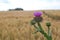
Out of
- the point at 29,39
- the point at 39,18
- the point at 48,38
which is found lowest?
the point at 29,39

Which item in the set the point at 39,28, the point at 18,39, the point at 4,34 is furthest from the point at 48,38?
the point at 4,34

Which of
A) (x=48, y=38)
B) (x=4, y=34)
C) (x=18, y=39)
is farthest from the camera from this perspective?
(x=4, y=34)

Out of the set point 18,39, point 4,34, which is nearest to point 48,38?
point 18,39

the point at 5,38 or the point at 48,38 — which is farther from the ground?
the point at 48,38

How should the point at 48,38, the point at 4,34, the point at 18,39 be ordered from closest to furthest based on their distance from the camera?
the point at 48,38, the point at 18,39, the point at 4,34

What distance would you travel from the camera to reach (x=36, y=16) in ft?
6.61

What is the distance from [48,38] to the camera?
1967mm

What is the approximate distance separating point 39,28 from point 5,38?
3317 millimetres

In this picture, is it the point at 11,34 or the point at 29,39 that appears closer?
the point at 29,39

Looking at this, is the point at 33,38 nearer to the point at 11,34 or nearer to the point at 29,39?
the point at 29,39

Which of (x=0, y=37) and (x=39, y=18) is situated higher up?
(x=39, y=18)

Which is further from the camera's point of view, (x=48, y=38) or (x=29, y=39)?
(x=29, y=39)

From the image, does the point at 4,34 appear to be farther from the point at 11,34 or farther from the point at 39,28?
the point at 39,28

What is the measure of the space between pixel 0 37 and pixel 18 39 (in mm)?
483
